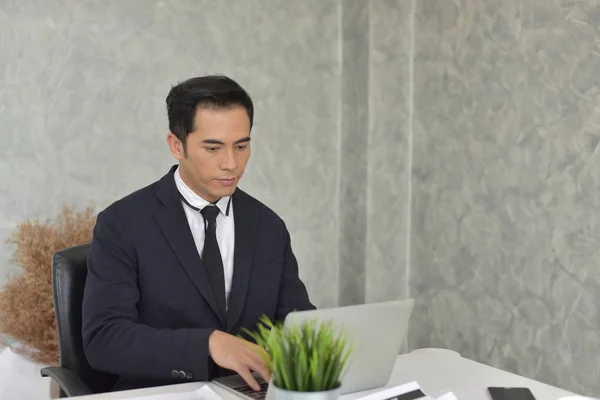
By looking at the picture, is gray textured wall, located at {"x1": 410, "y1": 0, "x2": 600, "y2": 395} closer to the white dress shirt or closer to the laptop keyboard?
the white dress shirt

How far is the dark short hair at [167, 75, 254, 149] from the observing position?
215 cm

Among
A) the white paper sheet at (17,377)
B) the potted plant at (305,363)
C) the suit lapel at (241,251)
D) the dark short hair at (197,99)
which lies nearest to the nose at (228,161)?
the dark short hair at (197,99)

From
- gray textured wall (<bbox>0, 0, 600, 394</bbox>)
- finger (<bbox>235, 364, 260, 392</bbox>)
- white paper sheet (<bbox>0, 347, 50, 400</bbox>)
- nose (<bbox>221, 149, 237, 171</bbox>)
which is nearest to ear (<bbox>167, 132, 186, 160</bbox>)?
nose (<bbox>221, 149, 237, 171</bbox>)

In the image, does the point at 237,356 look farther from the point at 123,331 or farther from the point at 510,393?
the point at 510,393

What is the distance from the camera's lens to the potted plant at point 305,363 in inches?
53.5

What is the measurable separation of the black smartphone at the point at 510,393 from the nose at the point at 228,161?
34.1 inches

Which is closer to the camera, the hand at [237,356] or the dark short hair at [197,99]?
the hand at [237,356]

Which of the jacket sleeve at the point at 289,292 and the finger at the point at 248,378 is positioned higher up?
the jacket sleeve at the point at 289,292

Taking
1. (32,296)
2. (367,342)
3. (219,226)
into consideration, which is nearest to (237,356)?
(367,342)

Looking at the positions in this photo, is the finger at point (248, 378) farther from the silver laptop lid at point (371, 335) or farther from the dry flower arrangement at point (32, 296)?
the dry flower arrangement at point (32, 296)

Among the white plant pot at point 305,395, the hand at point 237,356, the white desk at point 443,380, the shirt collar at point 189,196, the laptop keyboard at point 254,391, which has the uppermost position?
the shirt collar at point 189,196

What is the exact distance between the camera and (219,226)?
2264 mm

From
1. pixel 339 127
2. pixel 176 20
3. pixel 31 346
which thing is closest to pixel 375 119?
pixel 339 127

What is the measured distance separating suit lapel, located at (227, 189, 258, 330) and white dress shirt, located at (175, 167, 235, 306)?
2cm
